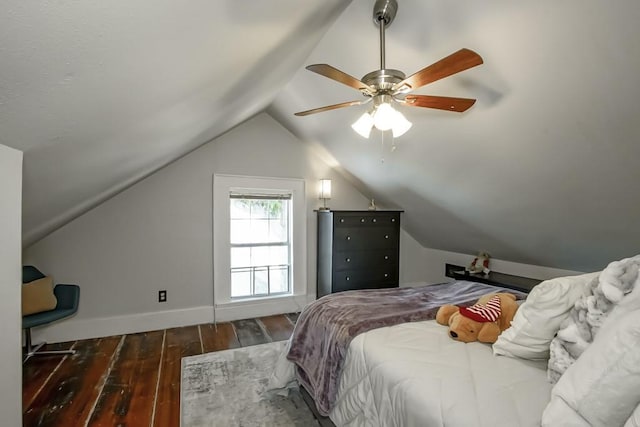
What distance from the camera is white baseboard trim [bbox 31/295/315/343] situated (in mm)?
3145

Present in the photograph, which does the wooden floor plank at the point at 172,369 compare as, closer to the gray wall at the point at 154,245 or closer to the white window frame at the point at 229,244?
the gray wall at the point at 154,245

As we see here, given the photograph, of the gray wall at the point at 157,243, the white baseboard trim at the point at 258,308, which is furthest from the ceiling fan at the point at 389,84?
the white baseboard trim at the point at 258,308

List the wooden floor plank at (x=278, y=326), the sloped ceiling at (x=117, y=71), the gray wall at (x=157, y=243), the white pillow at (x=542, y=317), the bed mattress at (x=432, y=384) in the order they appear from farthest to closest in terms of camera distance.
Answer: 1. the wooden floor plank at (x=278, y=326)
2. the gray wall at (x=157, y=243)
3. the white pillow at (x=542, y=317)
4. the bed mattress at (x=432, y=384)
5. the sloped ceiling at (x=117, y=71)

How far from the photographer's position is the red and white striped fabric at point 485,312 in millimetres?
1588

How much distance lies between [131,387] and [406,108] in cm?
306

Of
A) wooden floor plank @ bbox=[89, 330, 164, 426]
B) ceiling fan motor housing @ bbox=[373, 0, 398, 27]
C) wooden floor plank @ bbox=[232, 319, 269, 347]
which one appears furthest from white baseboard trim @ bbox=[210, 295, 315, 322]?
ceiling fan motor housing @ bbox=[373, 0, 398, 27]

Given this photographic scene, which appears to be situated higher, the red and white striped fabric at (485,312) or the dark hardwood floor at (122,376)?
the red and white striped fabric at (485,312)

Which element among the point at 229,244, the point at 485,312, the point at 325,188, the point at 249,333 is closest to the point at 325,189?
the point at 325,188

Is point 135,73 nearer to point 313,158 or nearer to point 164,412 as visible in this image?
point 164,412

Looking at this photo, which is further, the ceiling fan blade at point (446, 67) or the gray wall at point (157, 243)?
the gray wall at point (157, 243)

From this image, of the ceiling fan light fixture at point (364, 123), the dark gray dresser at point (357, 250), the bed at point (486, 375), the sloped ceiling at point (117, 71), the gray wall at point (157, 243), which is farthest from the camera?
the dark gray dresser at point (357, 250)

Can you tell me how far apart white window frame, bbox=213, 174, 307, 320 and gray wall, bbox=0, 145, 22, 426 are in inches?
99.9

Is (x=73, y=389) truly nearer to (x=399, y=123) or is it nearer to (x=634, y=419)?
(x=399, y=123)

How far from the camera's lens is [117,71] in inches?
34.6
